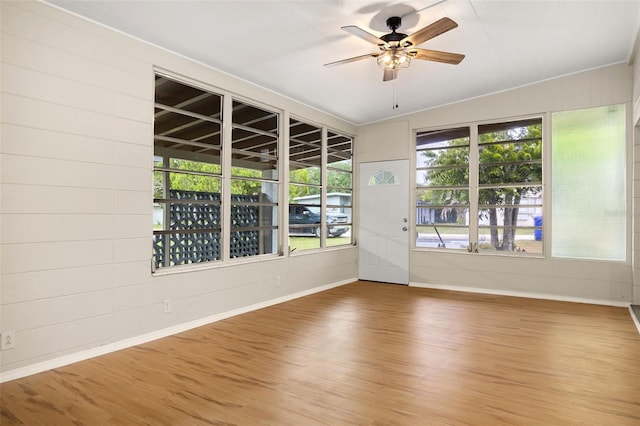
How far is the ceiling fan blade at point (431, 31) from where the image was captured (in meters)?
2.94

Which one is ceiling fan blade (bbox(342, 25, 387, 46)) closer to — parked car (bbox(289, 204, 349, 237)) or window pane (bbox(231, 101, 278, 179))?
window pane (bbox(231, 101, 278, 179))

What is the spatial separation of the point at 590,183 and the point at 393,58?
3.50m

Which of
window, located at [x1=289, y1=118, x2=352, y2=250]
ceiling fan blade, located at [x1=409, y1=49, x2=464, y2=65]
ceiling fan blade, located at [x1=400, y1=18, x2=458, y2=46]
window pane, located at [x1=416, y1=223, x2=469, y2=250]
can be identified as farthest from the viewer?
window pane, located at [x1=416, y1=223, x2=469, y2=250]

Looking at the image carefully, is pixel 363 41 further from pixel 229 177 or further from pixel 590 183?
pixel 590 183

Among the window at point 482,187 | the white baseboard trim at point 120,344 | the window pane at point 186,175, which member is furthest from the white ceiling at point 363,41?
the white baseboard trim at point 120,344

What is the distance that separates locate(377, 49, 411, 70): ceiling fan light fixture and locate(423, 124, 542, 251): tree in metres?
2.89

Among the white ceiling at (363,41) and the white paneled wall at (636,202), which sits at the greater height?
the white ceiling at (363,41)

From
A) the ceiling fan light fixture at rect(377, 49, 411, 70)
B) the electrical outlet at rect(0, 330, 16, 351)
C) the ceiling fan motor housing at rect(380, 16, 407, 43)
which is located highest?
the ceiling fan motor housing at rect(380, 16, 407, 43)

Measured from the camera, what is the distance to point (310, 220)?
591 centimetres

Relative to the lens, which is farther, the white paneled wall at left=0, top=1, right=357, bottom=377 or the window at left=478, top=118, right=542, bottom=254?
the window at left=478, top=118, right=542, bottom=254

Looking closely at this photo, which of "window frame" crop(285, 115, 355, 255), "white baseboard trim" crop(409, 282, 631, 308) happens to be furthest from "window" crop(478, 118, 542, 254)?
"window frame" crop(285, 115, 355, 255)

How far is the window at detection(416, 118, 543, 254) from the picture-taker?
5.52 metres

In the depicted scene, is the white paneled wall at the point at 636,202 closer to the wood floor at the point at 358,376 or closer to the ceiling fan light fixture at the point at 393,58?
the wood floor at the point at 358,376

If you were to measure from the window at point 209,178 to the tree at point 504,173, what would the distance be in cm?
307
